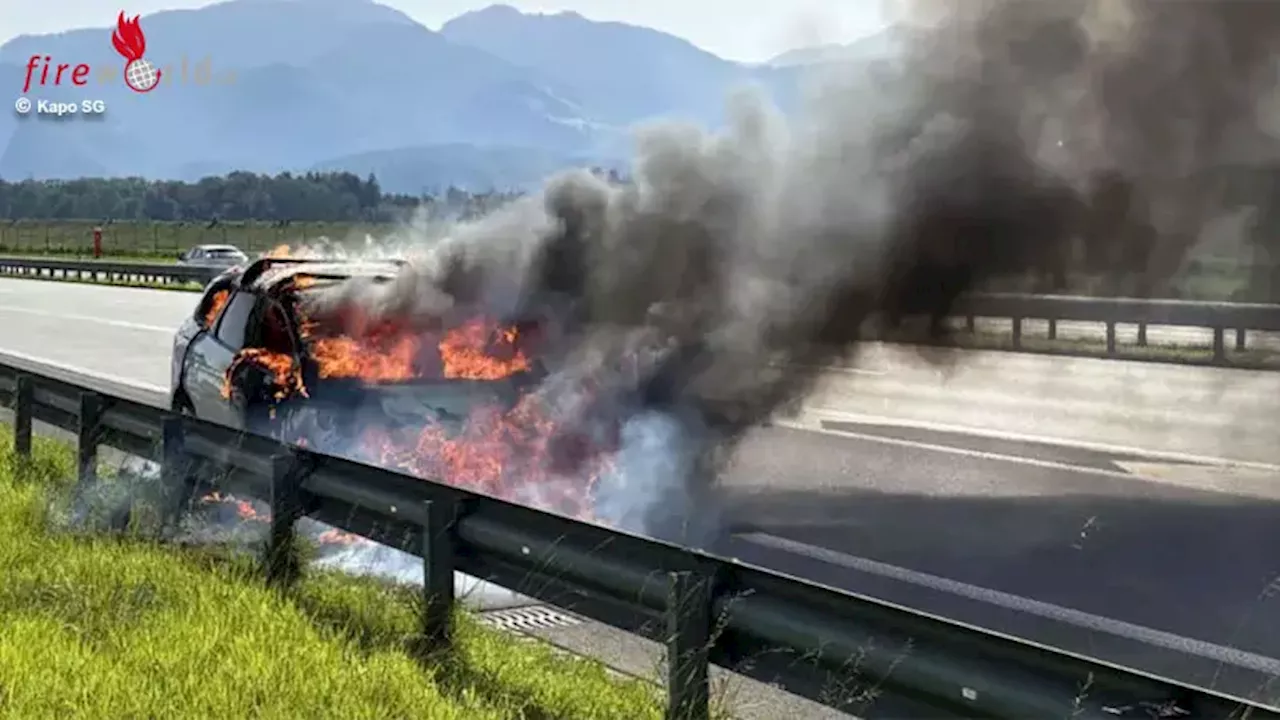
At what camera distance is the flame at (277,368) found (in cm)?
795

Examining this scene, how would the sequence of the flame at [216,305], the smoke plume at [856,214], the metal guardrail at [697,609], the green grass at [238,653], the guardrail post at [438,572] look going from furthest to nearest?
the flame at [216,305] < the smoke plume at [856,214] < the guardrail post at [438,572] < the green grass at [238,653] < the metal guardrail at [697,609]

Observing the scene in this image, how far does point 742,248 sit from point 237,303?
3.12 meters

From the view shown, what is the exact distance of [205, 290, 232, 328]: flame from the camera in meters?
9.22

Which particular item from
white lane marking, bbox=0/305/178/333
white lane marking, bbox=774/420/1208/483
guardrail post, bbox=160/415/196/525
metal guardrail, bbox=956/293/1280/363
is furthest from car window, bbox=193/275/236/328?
white lane marking, bbox=0/305/178/333

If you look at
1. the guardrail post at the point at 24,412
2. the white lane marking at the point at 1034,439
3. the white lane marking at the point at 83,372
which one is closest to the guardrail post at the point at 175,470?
the guardrail post at the point at 24,412

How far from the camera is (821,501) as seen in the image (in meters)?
9.77

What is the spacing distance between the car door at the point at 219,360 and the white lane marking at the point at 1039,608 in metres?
3.11

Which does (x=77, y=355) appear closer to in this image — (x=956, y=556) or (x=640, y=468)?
(x=640, y=468)

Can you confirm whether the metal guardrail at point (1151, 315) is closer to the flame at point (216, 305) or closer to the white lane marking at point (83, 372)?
the flame at point (216, 305)

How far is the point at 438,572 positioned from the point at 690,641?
151 cm

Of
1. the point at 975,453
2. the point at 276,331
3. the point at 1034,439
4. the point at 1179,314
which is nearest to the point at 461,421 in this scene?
the point at 276,331

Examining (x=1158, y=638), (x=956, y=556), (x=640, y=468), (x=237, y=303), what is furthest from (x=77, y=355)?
(x=1158, y=638)

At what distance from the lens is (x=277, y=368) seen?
8062mm

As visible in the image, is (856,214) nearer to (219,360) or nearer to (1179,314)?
(219,360)
